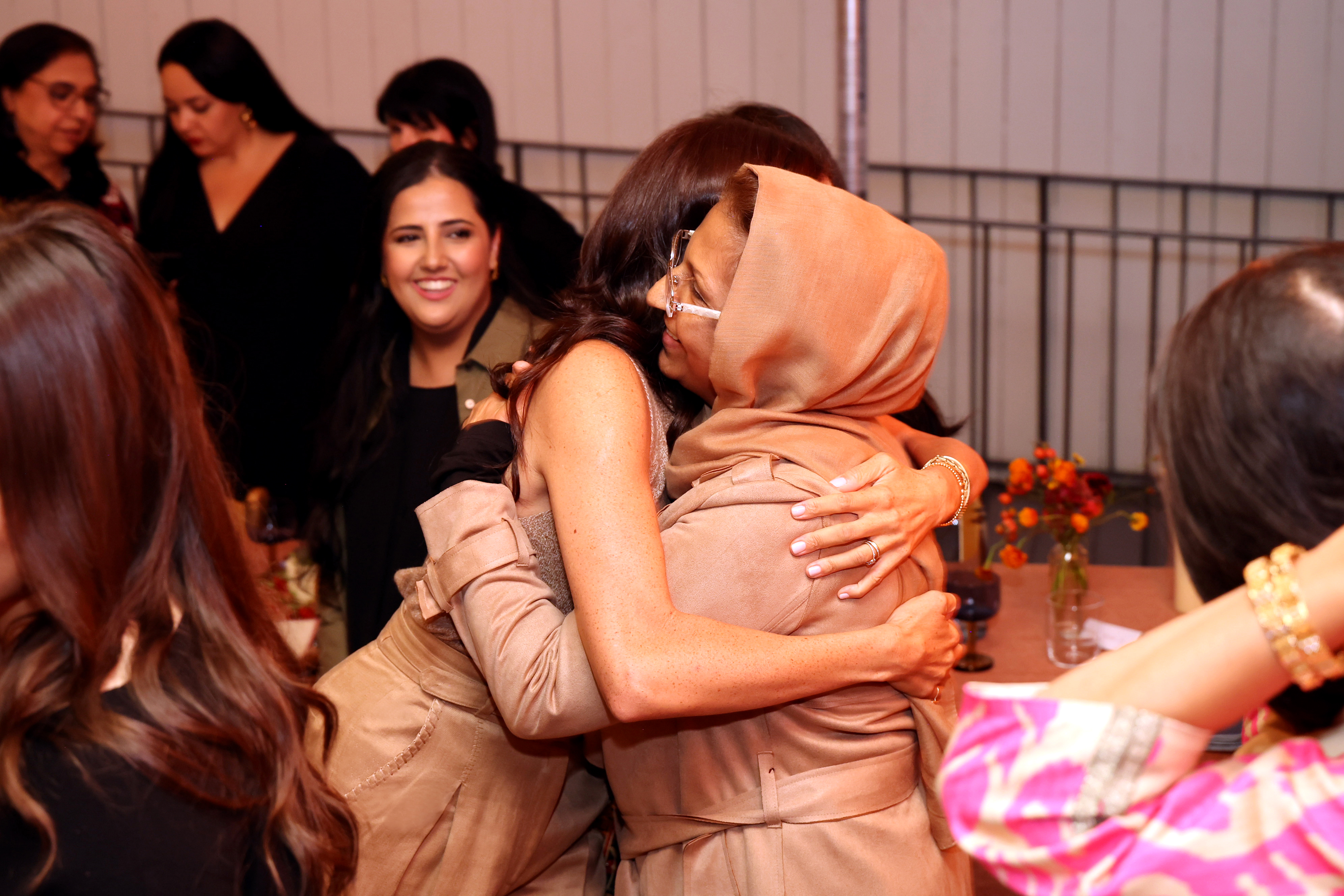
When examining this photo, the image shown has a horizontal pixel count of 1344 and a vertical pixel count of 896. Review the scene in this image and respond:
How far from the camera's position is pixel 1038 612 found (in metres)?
2.56

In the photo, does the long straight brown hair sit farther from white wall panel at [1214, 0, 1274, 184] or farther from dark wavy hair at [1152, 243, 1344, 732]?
white wall panel at [1214, 0, 1274, 184]

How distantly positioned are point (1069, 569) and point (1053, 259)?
14.2 ft

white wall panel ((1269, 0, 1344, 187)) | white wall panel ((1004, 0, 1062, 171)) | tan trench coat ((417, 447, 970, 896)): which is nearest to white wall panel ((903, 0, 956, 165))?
white wall panel ((1004, 0, 1062, 171))

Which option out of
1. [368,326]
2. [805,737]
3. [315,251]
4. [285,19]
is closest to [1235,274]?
[805,737]

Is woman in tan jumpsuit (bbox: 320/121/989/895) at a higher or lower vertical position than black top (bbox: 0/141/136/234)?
lower

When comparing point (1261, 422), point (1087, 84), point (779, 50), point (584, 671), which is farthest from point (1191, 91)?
point (1261, 422)

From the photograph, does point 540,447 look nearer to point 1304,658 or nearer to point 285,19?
point 1304,658

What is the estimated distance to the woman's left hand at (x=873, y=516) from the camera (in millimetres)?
1379

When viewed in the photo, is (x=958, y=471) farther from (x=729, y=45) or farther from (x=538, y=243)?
(x=729, y=45)

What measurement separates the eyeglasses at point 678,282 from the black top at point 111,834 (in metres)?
0.80

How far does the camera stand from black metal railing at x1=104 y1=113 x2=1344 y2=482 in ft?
20.3

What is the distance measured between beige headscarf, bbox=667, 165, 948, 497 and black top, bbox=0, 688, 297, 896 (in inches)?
28.3

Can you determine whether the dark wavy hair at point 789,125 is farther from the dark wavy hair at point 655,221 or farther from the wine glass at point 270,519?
the wine glass at point 270,519

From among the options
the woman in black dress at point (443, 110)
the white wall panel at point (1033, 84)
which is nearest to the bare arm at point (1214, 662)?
the woman in black dress at point (443, 110)
